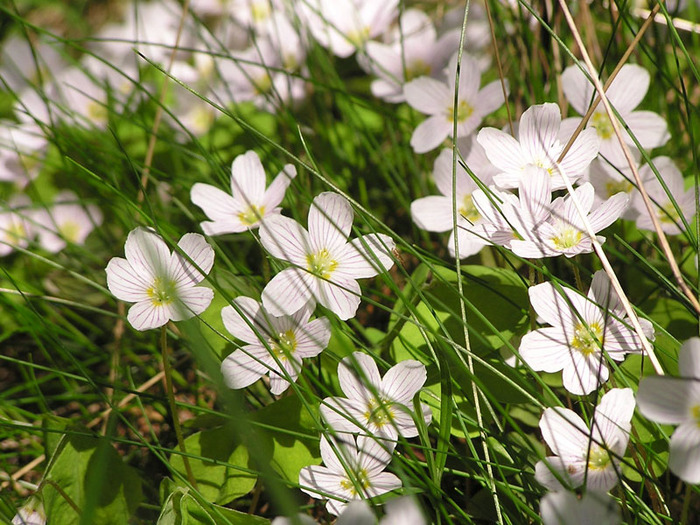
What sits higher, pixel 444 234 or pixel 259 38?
pixel 259 38

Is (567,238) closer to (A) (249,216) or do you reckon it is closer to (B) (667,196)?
(B) (667,196)

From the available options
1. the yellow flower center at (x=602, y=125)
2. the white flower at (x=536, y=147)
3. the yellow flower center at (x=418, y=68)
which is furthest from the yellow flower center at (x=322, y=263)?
the yellow flower center at (x=418, y=68)

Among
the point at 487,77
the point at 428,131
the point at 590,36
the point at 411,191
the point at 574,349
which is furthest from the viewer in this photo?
the point at 487,77

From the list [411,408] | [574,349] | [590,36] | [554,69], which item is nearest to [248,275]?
[411,408]

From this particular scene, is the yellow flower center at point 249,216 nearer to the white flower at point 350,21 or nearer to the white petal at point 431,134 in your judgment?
the white petal at point 431,134

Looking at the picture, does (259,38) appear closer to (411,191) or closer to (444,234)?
(411,191)

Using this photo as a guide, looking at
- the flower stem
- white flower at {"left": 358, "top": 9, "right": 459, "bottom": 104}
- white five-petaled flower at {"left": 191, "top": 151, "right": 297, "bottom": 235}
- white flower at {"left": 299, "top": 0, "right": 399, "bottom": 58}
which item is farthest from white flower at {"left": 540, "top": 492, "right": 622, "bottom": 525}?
white flower at {"left": 299, "top": 0, "right": 399, "bottom": 58}
